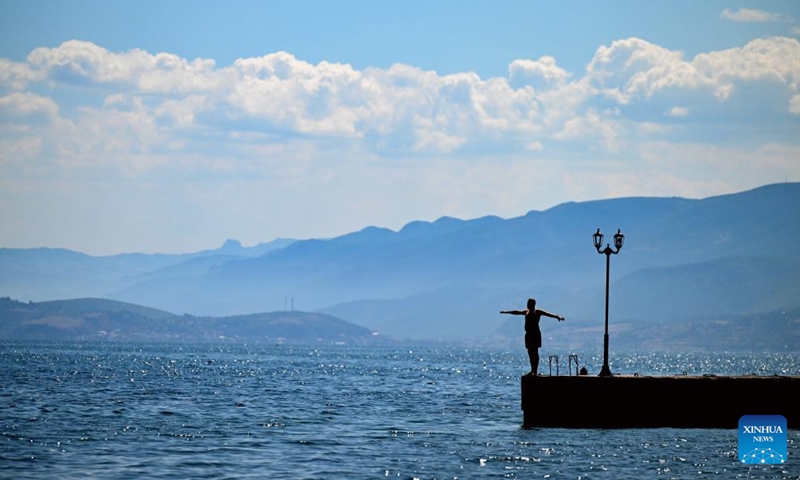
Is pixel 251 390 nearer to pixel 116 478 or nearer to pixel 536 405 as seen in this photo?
pixel 536 405

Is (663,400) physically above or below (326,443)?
above

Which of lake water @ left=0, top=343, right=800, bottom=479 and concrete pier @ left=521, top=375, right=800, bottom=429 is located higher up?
concrete pier @ left=521, top=375, right=800, bottom=429

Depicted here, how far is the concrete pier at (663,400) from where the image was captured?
1959 inches

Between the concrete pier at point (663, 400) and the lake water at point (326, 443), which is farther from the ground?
the concrete pier at point (663, 400)

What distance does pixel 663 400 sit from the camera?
5012 cm

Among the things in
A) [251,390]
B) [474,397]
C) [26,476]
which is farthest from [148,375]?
[26,476]

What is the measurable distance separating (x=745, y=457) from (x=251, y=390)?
5063 centimetres

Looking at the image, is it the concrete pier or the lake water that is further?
the concrete pier

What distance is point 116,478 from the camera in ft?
128

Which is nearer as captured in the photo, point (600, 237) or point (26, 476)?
point (26, 476)

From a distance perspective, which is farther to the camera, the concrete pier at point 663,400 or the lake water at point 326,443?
the concrete pier at point 663,400

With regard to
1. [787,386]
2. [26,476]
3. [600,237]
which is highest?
[600,237]

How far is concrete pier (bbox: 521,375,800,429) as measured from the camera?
49750 mm

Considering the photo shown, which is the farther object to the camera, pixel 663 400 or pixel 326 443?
pixel 663 400
